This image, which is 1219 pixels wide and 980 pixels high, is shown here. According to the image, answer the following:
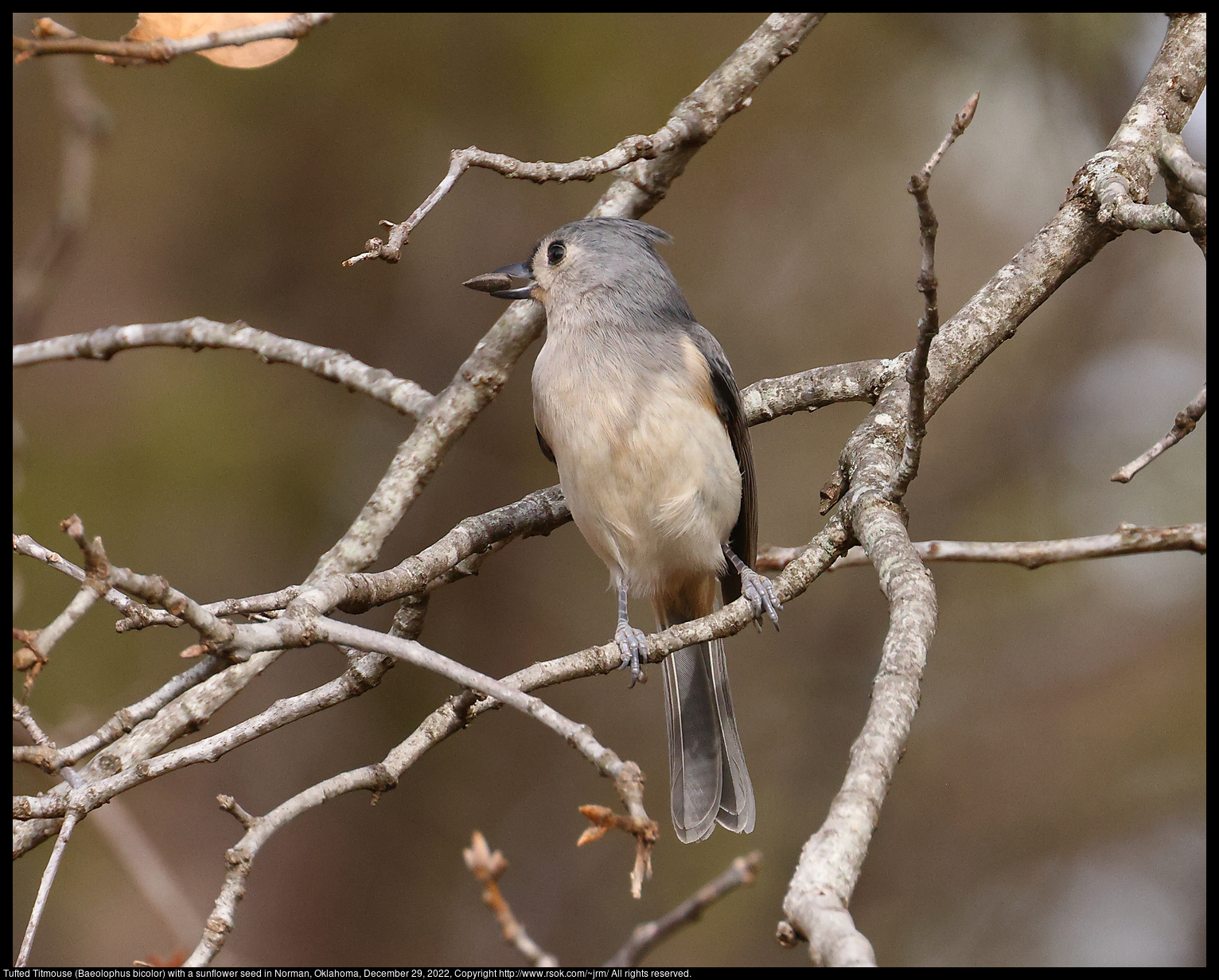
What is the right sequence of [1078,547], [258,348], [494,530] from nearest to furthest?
[1078,547]
[494,530]
[258,348]

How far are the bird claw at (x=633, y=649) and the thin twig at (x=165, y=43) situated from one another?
4.94ft

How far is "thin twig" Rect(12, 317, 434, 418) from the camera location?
3.16 metres


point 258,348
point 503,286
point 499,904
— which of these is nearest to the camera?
point 499,904

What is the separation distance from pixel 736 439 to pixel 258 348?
1610mm

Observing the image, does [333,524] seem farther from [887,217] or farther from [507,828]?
[887,217]

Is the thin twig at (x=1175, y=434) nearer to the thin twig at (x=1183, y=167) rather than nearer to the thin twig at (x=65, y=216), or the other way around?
the thin twig at (x=1183, y=167)

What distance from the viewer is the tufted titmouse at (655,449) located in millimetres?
3299


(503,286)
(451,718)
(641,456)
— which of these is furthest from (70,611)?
(503,286)

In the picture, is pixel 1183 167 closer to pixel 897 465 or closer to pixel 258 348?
pixel 897 465

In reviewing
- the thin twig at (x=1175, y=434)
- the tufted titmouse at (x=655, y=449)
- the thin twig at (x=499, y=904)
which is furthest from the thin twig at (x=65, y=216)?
the thin twig at (x=1175, y=434)

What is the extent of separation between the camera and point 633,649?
8.93 feet

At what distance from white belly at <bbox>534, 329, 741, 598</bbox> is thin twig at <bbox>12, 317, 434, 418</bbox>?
48 centimetres

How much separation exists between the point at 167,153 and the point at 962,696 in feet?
17.8

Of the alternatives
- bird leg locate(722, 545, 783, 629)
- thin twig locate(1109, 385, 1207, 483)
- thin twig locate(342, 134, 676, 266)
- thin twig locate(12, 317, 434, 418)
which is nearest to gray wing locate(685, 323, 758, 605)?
bird leg locate(722, 545, 783, 629)
